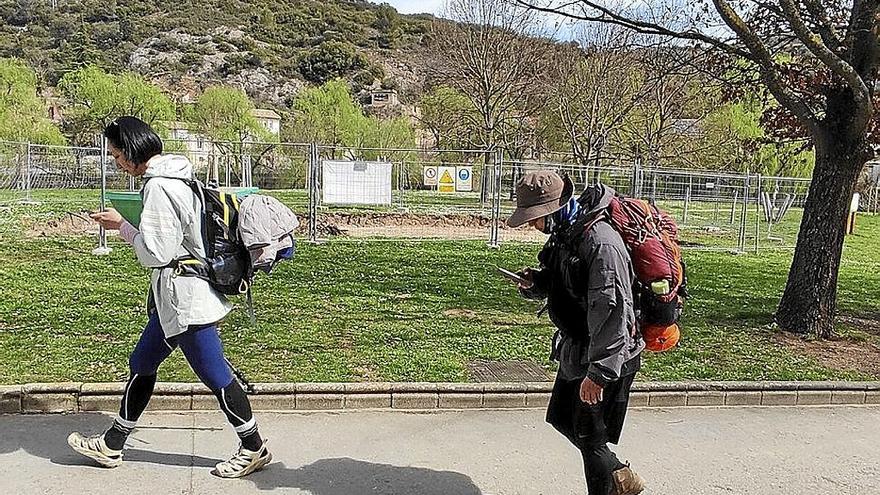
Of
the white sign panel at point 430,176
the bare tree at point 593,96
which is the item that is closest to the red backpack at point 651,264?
the white sign panel at point 430,176

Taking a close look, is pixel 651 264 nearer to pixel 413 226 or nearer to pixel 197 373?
pixel 197 373

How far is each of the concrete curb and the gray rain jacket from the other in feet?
6.70

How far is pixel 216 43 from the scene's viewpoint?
12731 cm

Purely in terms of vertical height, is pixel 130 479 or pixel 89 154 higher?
pixel 89 154

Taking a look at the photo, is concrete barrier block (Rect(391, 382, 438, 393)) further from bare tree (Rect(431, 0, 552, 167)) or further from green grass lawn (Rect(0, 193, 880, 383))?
bare tree (Rect(431, 0, 552, 167))

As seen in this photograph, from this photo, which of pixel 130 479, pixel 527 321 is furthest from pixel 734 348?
pixel 130 479

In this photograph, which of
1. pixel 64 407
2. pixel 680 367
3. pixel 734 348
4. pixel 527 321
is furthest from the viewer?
pixel 527 321

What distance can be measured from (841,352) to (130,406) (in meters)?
6.86

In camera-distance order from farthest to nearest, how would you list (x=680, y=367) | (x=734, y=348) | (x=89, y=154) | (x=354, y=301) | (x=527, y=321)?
1. (x=89, y=154)
2. (x=354, y=301)
3. (x=527, y=321)
4. (x=734, y=348)
5. (x=680, y=367)

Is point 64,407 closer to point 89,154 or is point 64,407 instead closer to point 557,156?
point 89,154

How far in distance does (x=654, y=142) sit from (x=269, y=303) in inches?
1255

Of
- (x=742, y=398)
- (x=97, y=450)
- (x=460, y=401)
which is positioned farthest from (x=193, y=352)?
(x=742, y=398)

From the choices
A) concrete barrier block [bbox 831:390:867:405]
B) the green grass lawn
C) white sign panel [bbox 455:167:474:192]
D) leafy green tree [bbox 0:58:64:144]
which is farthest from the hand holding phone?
leafy green tree [bbox 0:58:64:144]

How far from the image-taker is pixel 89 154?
73.5 feet
